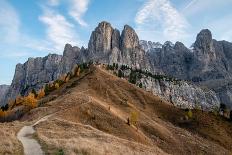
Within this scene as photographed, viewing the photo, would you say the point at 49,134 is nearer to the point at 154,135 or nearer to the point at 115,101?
the point at 154,135

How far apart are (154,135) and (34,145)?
70.9 metres

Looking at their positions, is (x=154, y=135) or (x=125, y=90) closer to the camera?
(x=154, y=135)

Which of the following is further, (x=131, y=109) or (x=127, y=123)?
(x=131, y=109)

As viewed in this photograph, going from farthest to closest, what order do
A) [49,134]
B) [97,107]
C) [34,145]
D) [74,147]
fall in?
[97,107] → [49,134] → [34,145] → [74,147]

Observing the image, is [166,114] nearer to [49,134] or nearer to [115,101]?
[115,101]

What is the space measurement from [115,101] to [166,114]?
21925 millimetres

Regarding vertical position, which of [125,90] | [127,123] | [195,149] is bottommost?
[195,149]

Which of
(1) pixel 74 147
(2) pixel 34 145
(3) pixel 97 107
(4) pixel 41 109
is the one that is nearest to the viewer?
(1) pixel 74 147

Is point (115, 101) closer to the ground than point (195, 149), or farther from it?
farther from it

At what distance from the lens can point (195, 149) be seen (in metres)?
106

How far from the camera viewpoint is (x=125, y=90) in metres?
154

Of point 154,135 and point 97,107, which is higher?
point 97,107

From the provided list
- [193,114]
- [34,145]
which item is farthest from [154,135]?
[34,145]

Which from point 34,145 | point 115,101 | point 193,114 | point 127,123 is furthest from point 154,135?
point 34,145
